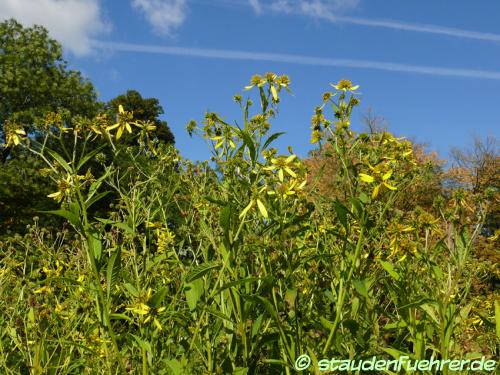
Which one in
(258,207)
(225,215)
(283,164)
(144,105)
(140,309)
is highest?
(144,105)

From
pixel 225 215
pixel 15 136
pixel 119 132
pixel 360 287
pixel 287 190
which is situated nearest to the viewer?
pixel 225 215

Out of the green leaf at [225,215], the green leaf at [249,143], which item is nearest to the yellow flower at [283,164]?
the green leaf at [249,143]

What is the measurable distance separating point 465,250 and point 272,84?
1.24m

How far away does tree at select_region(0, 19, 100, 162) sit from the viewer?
1844cm

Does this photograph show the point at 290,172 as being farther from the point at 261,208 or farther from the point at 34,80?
the point at 34,80

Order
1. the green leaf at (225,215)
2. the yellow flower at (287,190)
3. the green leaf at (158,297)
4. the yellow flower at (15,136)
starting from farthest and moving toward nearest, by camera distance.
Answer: the yellow flower at (15,136)
the yellow flower at (287,190)
the green leaf at (158,297)
the green leaf at (225,215)

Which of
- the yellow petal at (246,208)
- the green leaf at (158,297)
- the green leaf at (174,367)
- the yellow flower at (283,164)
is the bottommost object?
the green leaf at (174,367)

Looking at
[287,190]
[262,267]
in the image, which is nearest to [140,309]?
[262,267]

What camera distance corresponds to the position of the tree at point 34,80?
726 inches

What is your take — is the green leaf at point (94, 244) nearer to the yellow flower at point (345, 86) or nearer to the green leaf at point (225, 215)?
the green leaf at point (225, 215)

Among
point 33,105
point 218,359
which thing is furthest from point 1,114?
point 218,359

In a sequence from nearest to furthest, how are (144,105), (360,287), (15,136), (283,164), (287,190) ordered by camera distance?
1. (360,287)
2. (287,190)
3. (283,164)
4. (15,136)
5. (144,105)

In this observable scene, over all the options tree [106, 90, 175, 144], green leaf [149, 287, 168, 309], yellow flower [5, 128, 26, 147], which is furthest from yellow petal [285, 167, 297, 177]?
tree [106, 90, 175, 144]

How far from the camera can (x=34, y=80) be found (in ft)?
61.3
